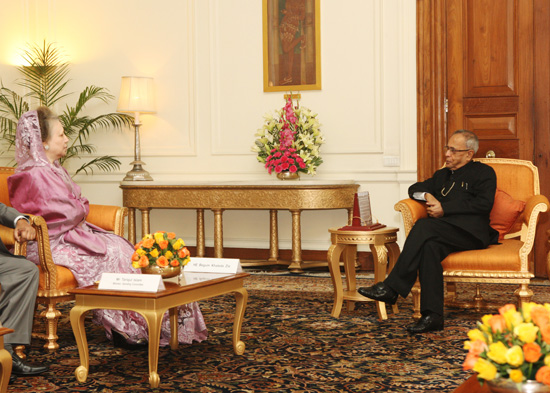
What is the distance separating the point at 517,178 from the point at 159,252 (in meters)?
2.85

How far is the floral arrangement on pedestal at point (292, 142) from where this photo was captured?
6.67 metres

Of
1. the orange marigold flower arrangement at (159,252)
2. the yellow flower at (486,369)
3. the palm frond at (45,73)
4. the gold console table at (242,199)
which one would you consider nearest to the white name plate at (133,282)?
the orange marigold flower arrangement at (159,252)

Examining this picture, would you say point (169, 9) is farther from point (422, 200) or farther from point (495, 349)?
point (495, 349)

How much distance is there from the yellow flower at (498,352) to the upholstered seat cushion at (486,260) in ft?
9.20

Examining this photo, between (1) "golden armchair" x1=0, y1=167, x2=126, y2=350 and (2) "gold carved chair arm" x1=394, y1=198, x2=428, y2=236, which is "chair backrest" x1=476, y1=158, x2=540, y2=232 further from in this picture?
(1) "golden armchair" x1=0, y1=167, x2=126, y2=350

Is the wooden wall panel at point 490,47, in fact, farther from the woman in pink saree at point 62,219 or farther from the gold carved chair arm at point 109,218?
the woman in pink saree at point 62,219

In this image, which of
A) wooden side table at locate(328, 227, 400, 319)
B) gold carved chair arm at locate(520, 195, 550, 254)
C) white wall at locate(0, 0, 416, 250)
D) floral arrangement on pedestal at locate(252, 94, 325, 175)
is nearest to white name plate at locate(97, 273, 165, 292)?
wooden side table at locate(328, 227, 400, 319)

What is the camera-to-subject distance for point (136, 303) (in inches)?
128

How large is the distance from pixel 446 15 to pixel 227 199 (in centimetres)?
267

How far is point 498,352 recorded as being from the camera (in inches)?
65.4

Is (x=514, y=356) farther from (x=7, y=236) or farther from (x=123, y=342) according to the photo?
(x=7, y=236)

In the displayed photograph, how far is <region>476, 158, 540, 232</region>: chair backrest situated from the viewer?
506cm

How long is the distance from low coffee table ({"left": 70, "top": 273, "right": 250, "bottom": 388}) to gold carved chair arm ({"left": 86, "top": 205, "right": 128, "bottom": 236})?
1129mm

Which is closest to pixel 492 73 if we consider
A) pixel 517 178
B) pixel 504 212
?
pixel 517 178
